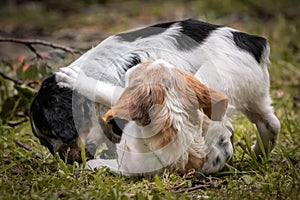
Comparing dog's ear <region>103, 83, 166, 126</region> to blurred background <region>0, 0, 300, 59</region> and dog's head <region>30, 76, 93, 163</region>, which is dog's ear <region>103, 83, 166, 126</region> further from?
blurred background <region>0, 0, 300, 59</region>

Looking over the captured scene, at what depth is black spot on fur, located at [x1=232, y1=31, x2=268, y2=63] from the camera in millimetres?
3873

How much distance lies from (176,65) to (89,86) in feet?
1.98

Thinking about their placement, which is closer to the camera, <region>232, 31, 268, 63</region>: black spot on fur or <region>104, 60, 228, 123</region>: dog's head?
<region>104, 60, 228, 123</region>: dog's head

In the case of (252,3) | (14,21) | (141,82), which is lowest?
(14,21)

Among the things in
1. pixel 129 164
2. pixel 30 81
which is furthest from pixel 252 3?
pixel 129 164

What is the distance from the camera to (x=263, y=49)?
393 centimetres

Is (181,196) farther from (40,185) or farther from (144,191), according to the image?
(40,185)

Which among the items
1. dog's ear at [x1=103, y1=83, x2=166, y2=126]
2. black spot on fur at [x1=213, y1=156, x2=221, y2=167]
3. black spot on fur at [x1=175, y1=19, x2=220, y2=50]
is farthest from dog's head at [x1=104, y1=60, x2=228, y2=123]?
black spot on fur at [x1=175, y1=19, x2=220, y2=50]

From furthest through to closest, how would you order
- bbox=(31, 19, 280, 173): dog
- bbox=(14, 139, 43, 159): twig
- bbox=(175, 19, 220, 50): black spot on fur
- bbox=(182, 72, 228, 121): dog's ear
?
bbox=(14, 139, 43, 159): twig → bbox=(175, 19, 220, 50): black spot on fur → bbox=(31, 19, 280, 173): dog → bbox=(182, 72, 228, 121): dog's ear

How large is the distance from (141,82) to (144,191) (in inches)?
25.5

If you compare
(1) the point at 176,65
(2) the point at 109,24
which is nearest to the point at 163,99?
(1) the point at 176,65

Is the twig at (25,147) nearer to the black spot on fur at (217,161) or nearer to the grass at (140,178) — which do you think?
the grass at (140,178)

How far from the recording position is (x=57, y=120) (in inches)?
150

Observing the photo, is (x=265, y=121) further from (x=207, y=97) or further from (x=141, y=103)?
(x=141, y=103)
